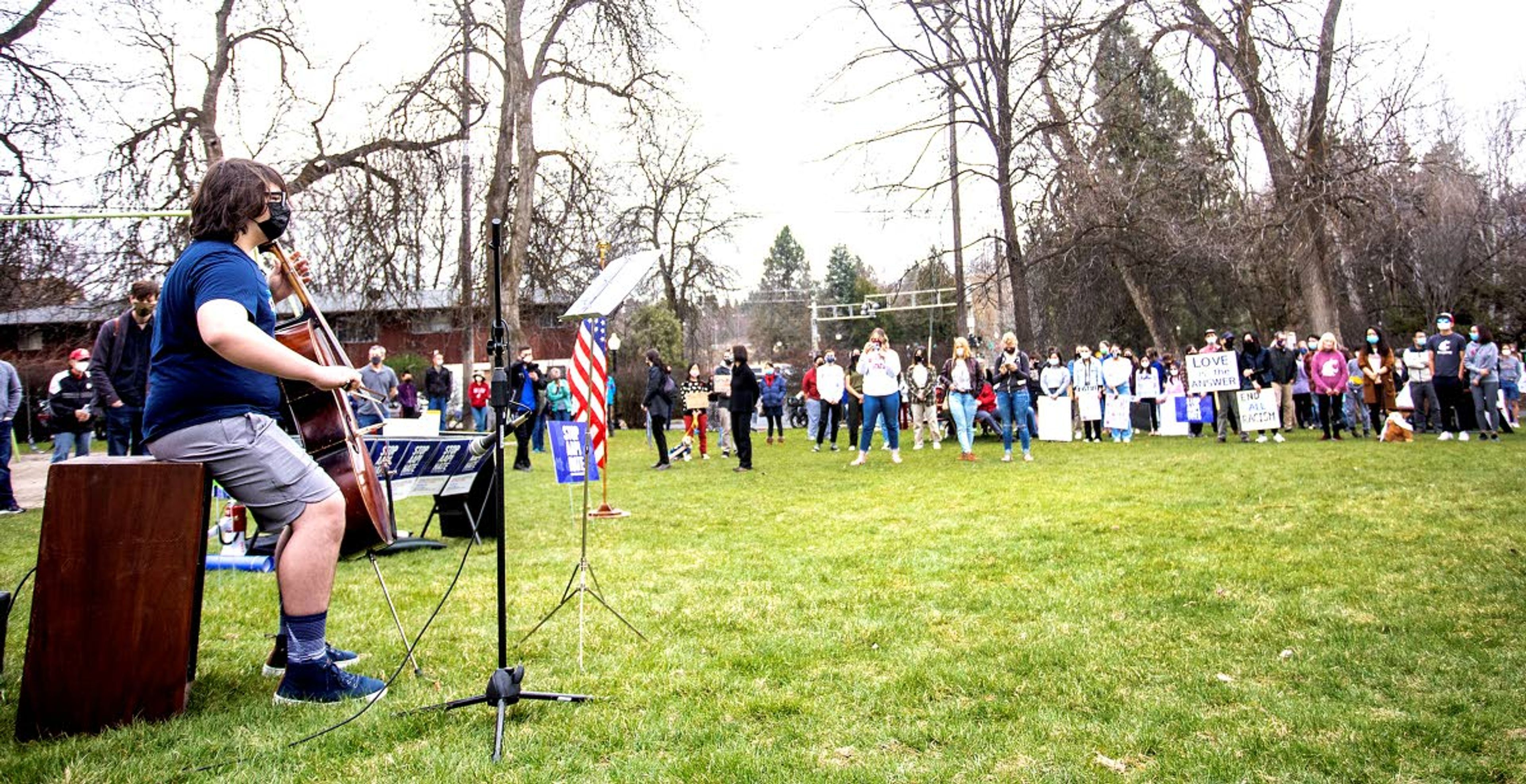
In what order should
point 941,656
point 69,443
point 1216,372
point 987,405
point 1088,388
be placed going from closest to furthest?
point 941,656 → point 69,443 → point 1216,372 → point 987,405 → point 1088,388

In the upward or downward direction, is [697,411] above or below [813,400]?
below

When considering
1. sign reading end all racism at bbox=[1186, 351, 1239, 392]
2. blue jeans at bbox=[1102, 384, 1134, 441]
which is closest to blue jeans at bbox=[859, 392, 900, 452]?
blue jeans at bbox=[1102, 384, 1134, 441]

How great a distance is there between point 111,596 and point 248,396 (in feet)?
2.64

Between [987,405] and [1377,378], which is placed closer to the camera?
[1377,378]

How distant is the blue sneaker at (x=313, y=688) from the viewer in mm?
→ 3721

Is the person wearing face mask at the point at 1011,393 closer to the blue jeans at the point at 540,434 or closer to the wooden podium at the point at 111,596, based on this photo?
the blue jeans at the point at 540,434

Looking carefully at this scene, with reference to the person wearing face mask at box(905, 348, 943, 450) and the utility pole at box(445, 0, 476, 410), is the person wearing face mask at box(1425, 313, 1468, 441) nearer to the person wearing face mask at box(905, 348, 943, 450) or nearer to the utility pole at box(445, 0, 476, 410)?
the person wearing face mask at box(905, 348, 943, 450)

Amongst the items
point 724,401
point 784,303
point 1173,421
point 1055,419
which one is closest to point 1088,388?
point 1055,419

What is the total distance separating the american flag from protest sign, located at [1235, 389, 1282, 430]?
39.2ft

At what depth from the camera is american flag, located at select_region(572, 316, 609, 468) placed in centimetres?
777

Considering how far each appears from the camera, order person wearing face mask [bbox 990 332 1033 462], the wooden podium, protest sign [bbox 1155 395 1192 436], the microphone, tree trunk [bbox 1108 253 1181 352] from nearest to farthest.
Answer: the wooden podium
the microphone
person wearing face mask [bbox 990 332 1033 462]
protest sign [bbox 1155 395 1192 436]
tree trunk [bbox 1108 253 1181 352]

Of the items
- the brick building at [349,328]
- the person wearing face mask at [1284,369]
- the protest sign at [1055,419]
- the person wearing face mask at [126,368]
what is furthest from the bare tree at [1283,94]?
the person wearing face mask at [126,368]

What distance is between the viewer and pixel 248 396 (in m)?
3.60

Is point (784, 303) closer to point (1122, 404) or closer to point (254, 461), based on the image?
point (1122, 404)
